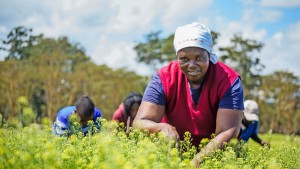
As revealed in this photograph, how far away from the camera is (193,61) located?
12.4ft

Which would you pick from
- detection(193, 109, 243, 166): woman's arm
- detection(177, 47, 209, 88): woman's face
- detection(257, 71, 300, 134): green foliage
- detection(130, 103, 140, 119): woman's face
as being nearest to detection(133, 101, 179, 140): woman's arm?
detection(177, 47, 209, 88): woman's face

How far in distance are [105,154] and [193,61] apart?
1534 mm

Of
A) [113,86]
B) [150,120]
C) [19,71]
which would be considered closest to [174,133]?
[150,120]

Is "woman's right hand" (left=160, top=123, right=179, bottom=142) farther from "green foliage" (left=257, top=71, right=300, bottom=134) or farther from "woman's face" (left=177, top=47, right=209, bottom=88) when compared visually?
"green foliage" (left=257, top=71, right=300, bottom=134)

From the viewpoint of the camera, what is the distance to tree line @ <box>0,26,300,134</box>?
3734 cm

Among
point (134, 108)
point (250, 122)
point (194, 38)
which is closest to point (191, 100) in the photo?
point (194, 38)

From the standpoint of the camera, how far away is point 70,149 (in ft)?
8.61

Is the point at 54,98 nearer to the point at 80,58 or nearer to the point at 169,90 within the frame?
the point at 80,58

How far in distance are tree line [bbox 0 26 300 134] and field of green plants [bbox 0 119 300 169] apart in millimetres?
Answer: 29294

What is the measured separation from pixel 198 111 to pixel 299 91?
157 feet

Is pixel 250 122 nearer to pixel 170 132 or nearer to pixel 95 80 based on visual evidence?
pixel 170 132

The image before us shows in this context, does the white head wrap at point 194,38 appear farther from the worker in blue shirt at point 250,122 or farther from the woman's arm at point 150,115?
the worker in blue shirt at point 250,122

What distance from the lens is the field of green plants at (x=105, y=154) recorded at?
2.34m

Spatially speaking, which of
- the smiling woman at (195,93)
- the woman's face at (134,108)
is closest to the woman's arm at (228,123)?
the smiling woman at (195,93)
